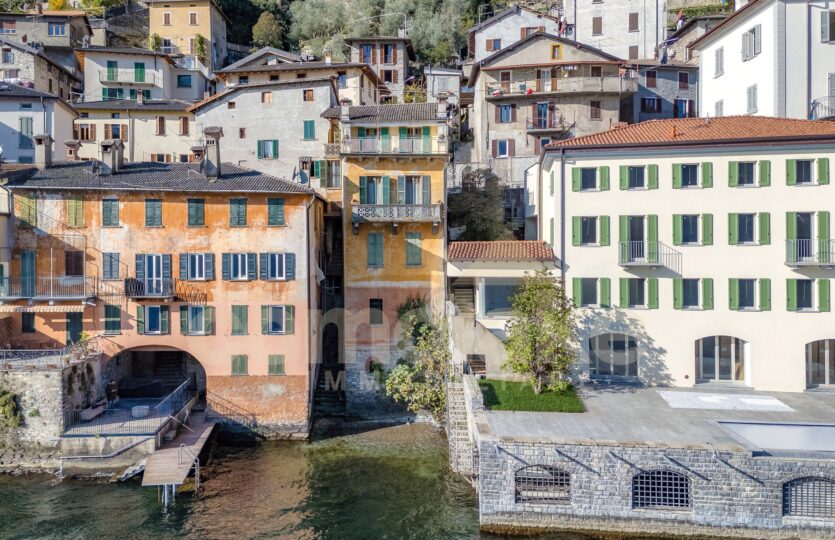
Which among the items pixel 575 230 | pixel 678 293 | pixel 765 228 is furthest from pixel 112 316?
pixel 765 228

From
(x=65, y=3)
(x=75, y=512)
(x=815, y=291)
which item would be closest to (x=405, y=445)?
(x=75, y=512)

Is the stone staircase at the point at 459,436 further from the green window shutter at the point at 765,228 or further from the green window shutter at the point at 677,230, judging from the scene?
the green window shutter at the point at 765,228

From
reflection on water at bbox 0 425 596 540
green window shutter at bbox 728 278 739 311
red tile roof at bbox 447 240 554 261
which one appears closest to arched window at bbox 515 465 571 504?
reflection on water at bbox 0 425 596 540

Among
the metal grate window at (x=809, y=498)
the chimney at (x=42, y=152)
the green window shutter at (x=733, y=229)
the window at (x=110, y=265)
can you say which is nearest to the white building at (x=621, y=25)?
the green window shutter at (x=733, y=229)

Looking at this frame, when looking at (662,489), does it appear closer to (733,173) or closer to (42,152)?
(733,173)

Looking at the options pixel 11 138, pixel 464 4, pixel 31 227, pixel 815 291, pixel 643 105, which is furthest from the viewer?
pixel 464 4

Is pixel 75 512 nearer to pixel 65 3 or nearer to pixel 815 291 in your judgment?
pixel 815 291

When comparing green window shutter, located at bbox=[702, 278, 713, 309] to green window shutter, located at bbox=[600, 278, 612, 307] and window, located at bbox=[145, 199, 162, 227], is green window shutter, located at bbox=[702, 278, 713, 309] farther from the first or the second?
window, located at bbox=[145, 199, 162, 227]
